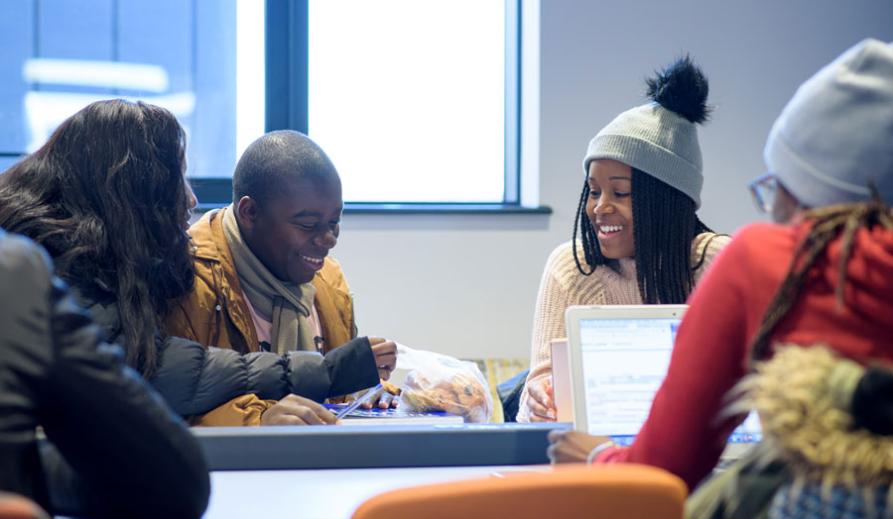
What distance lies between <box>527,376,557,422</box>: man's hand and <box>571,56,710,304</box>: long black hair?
0.41m

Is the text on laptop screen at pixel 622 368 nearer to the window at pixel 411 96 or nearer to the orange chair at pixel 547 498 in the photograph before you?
the orange chair at pixel 547 498

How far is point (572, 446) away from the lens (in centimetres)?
175

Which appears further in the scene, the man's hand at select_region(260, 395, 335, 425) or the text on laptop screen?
the man's hand at select_region(260, 395, 335, 425)

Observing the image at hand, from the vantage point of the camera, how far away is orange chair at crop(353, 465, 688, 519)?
118 cm

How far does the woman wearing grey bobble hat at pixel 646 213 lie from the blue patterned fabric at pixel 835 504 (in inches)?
61.7

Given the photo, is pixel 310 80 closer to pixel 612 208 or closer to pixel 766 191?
pixel 612 208

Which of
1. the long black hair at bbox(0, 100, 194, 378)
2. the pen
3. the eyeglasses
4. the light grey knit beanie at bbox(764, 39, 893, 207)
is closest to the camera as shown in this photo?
the light grey knit beanie at bbox(764, 39, 893, 207)

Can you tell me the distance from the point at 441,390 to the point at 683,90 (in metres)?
0.99

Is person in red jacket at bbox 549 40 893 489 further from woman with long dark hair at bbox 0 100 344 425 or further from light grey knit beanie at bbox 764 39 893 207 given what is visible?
woman with long dark hair at bbox 0 100 344 425

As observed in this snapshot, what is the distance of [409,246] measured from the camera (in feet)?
15.7

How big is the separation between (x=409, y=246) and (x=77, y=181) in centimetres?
257

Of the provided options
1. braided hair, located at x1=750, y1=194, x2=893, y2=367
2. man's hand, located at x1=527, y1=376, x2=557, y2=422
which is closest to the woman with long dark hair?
man's hand, located at x1=527, y1=376, x2=557, y2=422

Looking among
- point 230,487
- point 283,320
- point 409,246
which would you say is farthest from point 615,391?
point 409,246

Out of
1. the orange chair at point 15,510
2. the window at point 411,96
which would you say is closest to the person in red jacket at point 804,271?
the orange chair at point 15,510
